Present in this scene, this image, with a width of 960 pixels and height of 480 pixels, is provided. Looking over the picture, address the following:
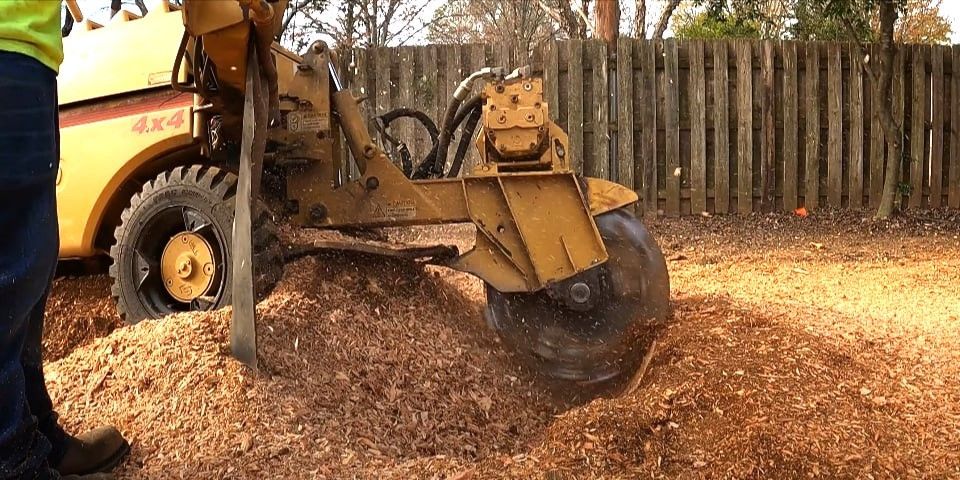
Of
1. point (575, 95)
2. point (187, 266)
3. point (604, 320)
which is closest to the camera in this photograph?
point (187, 266)

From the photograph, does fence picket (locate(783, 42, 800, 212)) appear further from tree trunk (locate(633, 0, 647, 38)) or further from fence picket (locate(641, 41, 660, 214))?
tree trunk (locate(633, 0, 647, 38))

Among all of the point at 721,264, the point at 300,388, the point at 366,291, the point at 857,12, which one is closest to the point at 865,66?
the point at 857,12

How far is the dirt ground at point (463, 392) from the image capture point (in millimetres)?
3078

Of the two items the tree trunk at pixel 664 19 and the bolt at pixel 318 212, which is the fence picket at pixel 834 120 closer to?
the tree trunk at pixel 664 19

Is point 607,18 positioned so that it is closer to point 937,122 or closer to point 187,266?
point 937,122

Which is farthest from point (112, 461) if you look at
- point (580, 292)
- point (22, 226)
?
point (580, 292)

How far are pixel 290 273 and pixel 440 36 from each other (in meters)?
22.3

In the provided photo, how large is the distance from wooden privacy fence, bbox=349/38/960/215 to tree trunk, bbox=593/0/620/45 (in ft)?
5.88

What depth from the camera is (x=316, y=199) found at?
482cm

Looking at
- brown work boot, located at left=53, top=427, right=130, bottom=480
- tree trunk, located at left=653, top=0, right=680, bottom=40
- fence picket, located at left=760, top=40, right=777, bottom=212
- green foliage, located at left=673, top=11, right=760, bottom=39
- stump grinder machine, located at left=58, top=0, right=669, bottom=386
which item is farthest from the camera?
tree trunk, located at left=653, top=0, right=680, bottom=40

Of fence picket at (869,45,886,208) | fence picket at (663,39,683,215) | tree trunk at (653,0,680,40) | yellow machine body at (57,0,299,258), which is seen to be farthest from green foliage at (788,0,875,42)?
yellow machine body at (57,0,299,258)

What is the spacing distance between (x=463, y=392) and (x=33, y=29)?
272 cm

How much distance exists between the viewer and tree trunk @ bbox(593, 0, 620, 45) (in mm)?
11873

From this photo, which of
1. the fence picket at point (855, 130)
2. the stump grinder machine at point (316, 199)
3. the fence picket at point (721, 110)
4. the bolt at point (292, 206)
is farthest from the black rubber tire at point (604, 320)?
the fence picket at point (855, 130)
